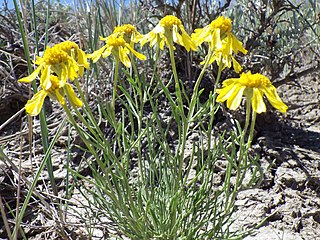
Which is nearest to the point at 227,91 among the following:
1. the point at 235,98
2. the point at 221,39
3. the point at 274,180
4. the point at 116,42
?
the point at 235,98

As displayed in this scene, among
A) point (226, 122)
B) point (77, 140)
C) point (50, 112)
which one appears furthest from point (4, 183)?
point (226, 122)

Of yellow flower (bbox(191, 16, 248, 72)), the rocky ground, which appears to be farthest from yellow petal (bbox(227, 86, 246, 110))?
the rocky ground

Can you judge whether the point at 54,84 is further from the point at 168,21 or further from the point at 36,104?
the point at 168,21

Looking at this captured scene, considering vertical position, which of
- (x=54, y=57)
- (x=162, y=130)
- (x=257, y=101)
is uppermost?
(x=54, y=57)

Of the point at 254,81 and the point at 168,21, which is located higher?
the point at 168,21

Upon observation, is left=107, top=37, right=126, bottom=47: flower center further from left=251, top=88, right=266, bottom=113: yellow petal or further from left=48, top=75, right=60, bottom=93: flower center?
left=251, top=88, right=266, bottom=113: yellow petal

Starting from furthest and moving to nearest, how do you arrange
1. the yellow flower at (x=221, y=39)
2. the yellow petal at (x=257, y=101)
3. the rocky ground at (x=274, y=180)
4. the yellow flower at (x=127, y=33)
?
the rocky ground at (x=274, y=180) < the yellow flower at (x=127, y=33) < the yellow flower at (x=221, y=39) < the yellow petal at (x=257, y=101)


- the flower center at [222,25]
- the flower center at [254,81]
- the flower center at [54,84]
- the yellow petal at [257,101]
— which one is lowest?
the yellow petal at [257,101]

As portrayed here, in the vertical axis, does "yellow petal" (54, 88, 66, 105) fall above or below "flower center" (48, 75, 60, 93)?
below

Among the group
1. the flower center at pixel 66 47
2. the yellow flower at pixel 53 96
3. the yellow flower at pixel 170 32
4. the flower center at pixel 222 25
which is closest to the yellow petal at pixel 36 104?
the yellow flower at pixel 53 96

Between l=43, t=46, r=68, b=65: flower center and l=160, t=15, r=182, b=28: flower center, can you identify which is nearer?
l=43, t=46, r=68, b=65: flower center

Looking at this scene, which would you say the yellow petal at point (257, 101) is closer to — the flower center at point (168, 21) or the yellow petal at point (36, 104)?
the flower center at point (168, 21)

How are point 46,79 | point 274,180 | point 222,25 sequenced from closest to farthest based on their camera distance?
point 46,79 → point 222,25 → point 274,180
